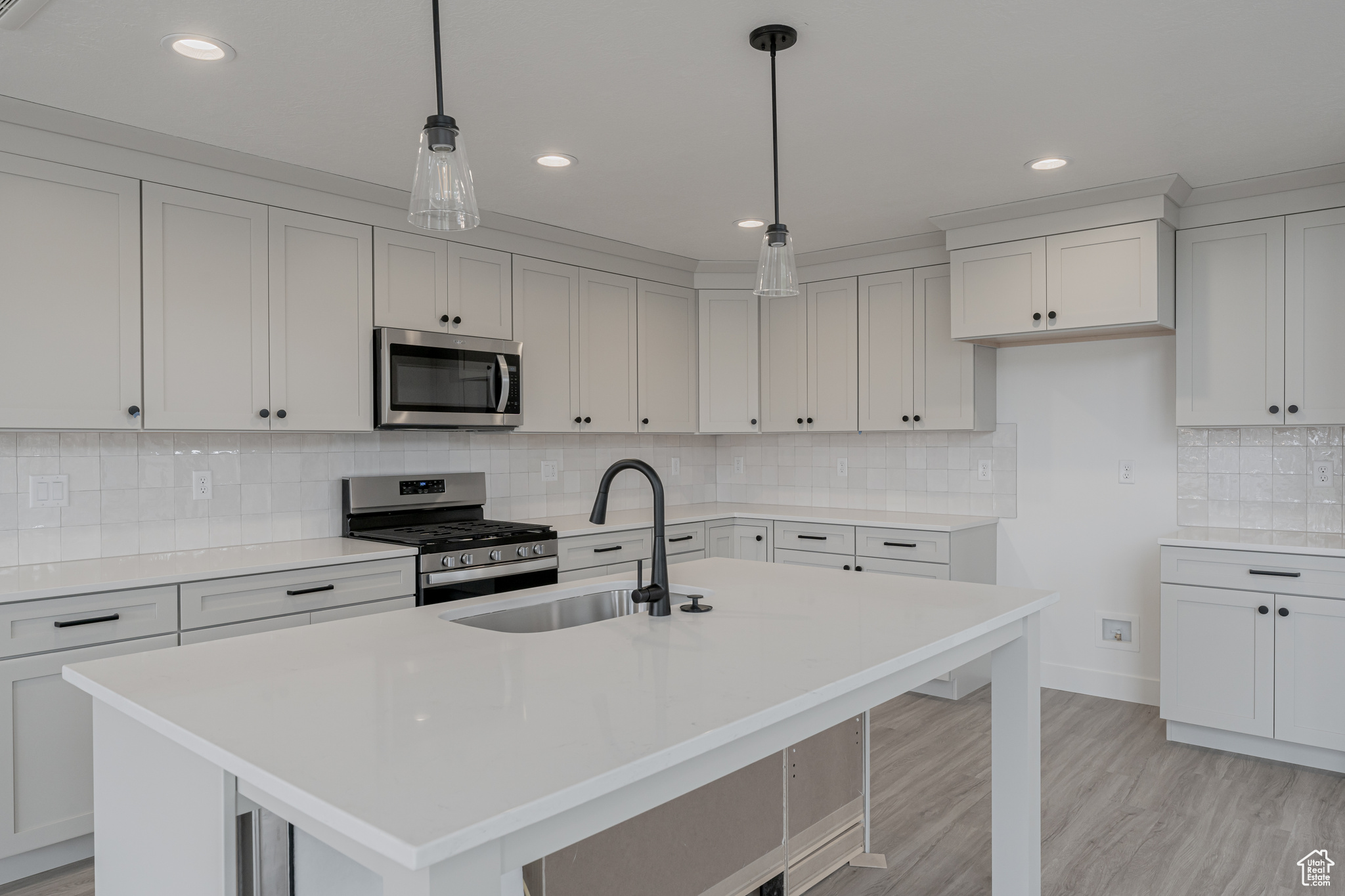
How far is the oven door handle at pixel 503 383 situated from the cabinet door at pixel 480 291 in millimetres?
139

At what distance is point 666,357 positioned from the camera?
471 cm

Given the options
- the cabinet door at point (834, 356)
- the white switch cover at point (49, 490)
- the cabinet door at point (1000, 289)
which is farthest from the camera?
the cabinet door at point (834, 356)

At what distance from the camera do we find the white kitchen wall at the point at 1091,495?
3.92m

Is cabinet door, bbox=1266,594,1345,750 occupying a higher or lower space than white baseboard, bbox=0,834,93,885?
higher

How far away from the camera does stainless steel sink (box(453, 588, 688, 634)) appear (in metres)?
2.11

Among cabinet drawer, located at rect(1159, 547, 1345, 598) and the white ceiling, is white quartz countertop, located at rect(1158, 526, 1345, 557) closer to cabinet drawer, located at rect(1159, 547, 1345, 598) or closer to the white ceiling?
cabinet drawer, located at rect(1159, 547, 1345, 598)

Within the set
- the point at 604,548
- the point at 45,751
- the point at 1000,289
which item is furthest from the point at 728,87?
the point at 45,751

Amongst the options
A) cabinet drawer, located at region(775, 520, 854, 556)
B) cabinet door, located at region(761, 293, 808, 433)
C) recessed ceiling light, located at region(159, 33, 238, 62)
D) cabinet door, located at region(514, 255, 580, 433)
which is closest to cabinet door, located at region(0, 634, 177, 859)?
recessed ceiling light, located at region(159, 33, 238, 62)

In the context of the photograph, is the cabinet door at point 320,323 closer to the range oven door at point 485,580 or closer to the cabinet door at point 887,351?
the range oven door at point 485,580

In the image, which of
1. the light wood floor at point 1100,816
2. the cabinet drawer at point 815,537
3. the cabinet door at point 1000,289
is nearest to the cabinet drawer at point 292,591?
the light wood floor at point 1100,816

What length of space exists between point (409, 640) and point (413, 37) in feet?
4.88

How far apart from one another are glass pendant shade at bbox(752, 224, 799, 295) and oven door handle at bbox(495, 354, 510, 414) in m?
1.85

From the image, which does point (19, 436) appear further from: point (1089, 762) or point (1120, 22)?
point (1089, 762)

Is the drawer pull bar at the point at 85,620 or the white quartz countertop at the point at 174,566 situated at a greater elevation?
the white quartz countertop at the point at 174,566
